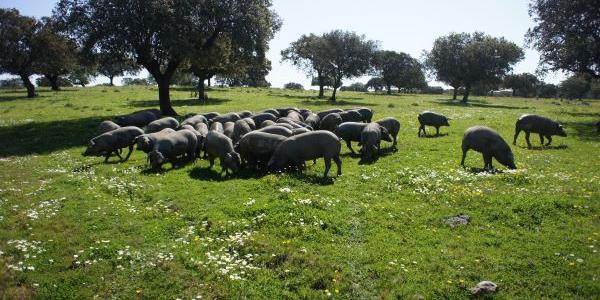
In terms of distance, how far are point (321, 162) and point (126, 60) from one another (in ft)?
92.0

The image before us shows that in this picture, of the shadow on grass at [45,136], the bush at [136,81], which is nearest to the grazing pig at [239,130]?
the shadow on grass at [45,136]

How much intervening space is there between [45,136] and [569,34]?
4796 centimetres

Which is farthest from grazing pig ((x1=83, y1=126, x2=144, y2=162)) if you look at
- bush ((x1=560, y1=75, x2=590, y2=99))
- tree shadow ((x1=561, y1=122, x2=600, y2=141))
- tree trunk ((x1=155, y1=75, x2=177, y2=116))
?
bush ((x1=560, y1=75, x2=590, y2=99))

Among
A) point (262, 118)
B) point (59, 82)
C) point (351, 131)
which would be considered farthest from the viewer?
point (59, 82)

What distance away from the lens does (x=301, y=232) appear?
42.4 feet

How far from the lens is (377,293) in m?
9.83

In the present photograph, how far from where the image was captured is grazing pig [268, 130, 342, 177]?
63.3 ft

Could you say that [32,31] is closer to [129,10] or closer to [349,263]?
[129,10]

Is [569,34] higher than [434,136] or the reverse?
higher

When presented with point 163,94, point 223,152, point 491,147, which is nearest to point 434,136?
point 491,147

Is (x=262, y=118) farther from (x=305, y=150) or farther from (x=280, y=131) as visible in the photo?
(x=305, y=150)

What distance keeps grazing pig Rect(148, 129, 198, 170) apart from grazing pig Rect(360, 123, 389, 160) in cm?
912

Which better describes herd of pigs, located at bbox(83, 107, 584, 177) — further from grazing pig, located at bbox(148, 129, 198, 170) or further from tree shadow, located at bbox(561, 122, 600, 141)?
tree shadow, located at bbox(561, 122, 600, 141)

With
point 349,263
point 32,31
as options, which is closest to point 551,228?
point 349,263
